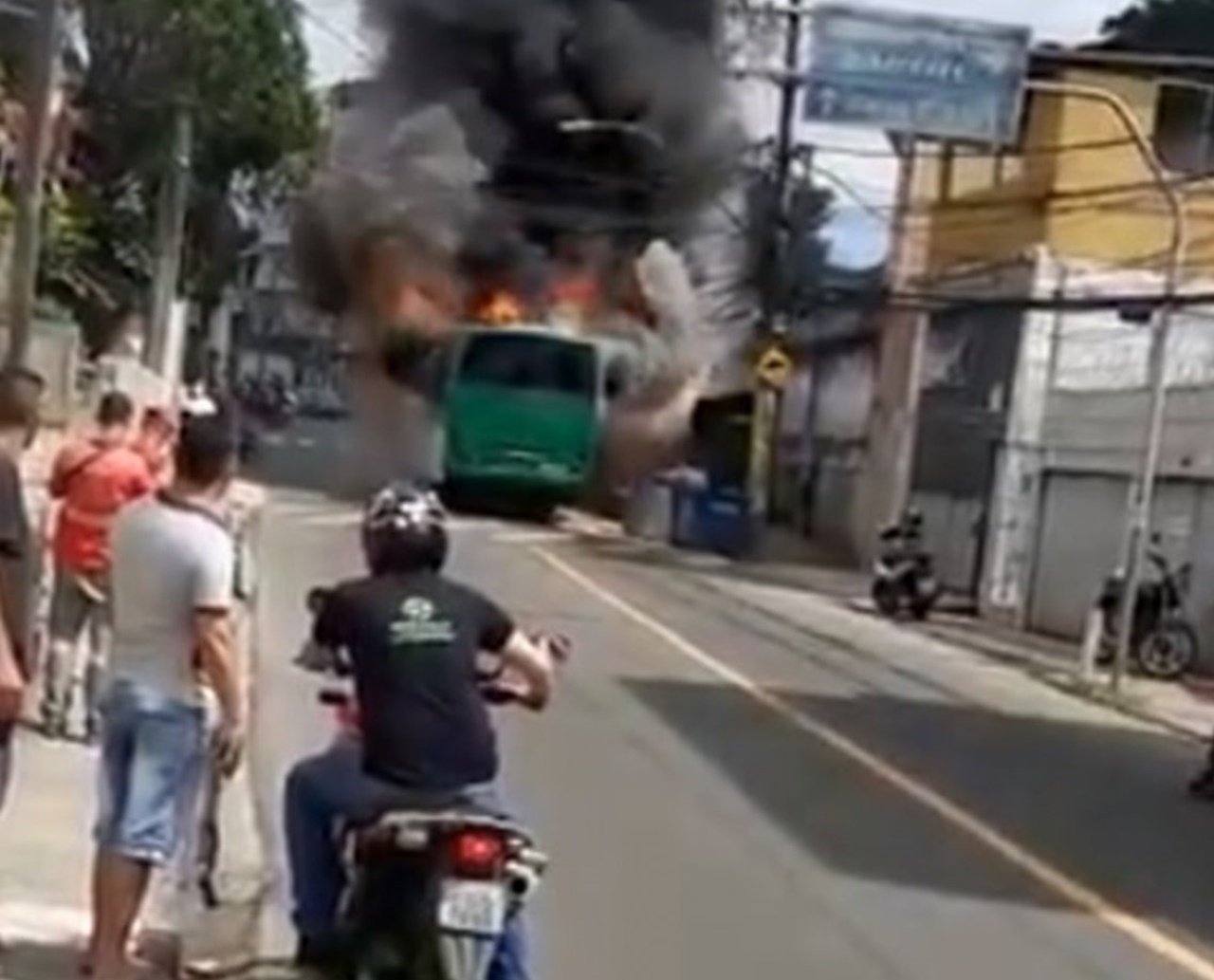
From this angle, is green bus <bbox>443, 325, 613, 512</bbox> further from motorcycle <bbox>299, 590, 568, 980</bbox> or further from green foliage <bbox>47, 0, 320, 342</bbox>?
motorcycle <bbox>299, 590, 568, 980</bbox>

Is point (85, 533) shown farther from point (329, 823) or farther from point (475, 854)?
point (475, 854)

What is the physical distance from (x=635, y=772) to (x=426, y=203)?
3238cm

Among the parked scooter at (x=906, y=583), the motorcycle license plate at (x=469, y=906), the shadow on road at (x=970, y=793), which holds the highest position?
the motorcycle license plate at (x=469, y=906)

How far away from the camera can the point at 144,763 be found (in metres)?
8.31

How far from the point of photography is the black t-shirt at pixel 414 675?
7.27 m

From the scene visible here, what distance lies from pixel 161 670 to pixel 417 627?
3.92ft

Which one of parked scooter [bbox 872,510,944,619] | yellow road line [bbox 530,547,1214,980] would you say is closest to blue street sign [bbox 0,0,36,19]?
yellow road line [bbox 530,547,1214,980]

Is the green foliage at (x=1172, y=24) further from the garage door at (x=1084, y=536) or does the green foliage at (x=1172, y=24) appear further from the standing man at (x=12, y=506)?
the standing man at (x=12, y=506)

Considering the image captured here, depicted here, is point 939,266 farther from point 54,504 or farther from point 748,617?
point 54,504

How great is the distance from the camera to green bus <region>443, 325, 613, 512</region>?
4569 cm

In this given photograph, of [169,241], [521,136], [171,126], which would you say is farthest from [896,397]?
[169,241]

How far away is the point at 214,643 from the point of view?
8086 mm

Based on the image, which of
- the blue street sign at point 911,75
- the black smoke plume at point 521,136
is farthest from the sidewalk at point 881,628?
the blue street sign at point 911,75

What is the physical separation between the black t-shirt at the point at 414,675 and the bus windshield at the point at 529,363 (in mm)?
38275
